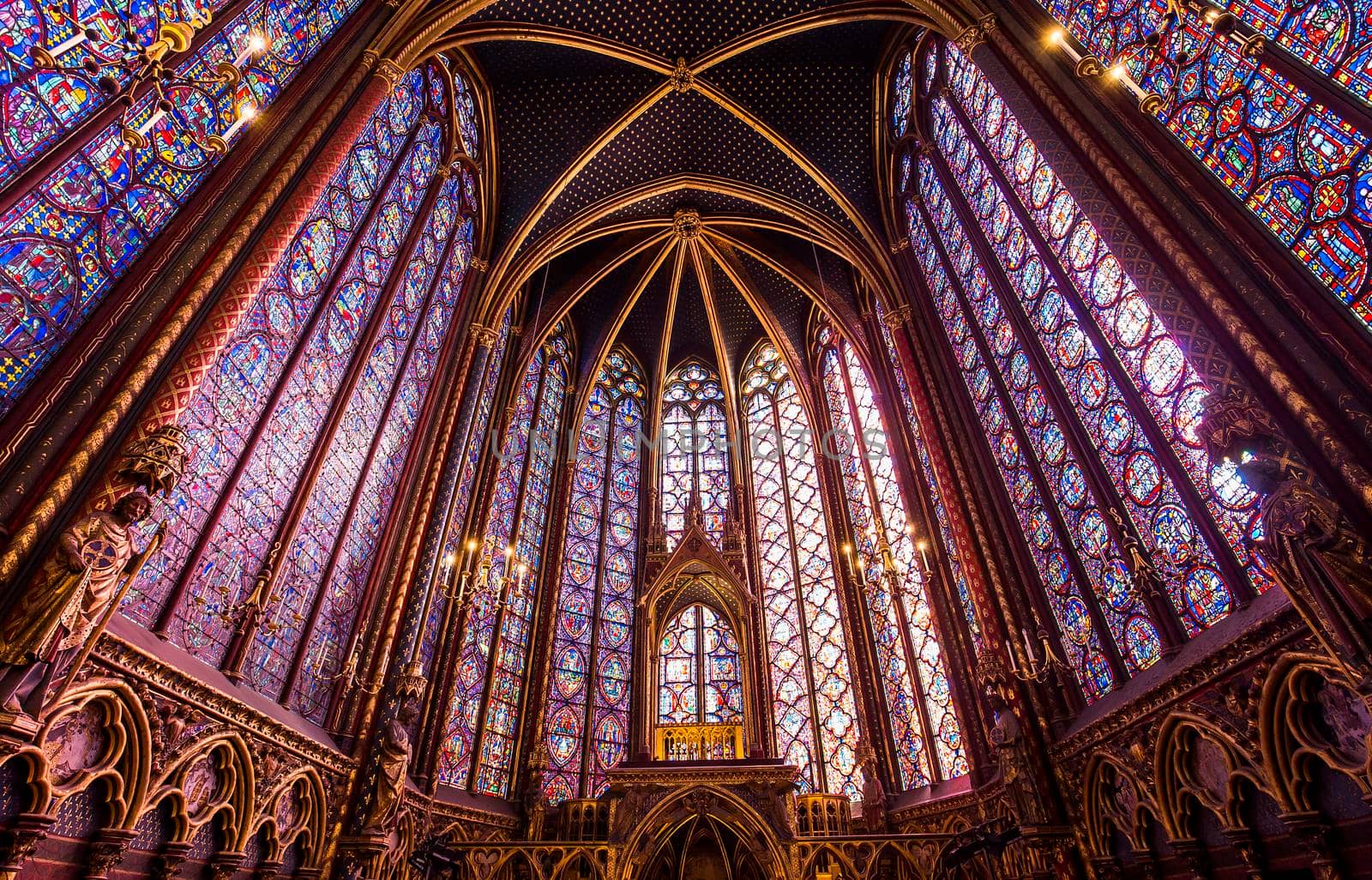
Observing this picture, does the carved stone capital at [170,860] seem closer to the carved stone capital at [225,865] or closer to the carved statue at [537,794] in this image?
the carved stone capital at [225,865]

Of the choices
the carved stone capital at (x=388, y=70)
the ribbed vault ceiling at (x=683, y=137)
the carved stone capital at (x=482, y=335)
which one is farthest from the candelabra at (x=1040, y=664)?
the carved stone capital at (x=388, y=70)

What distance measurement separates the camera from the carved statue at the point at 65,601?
4.71 meters

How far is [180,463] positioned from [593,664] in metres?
11.1

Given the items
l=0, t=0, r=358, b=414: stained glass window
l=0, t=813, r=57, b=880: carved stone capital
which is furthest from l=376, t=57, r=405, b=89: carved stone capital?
l=0, t=813, r=57, b=880: carved stone capital

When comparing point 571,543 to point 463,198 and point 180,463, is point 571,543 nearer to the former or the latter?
point 463,198

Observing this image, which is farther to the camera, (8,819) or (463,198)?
(463,198)

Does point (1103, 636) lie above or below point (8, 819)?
above

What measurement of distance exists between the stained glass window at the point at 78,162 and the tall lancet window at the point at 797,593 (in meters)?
13.0

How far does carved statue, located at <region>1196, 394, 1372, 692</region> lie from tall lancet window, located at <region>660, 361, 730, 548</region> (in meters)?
12.4

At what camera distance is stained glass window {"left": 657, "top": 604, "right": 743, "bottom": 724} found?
14727 millimetres

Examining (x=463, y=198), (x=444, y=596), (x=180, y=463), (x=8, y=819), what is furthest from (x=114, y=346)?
(x=463, y=198)

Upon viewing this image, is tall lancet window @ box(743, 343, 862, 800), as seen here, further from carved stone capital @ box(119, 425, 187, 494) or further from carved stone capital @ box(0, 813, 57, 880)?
carved stone capital @ box(119, 425, 187, 494)

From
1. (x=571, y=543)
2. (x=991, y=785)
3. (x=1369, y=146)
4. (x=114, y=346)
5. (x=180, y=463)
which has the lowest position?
(x=991, y=785)

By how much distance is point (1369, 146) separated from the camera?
546 centimetres
